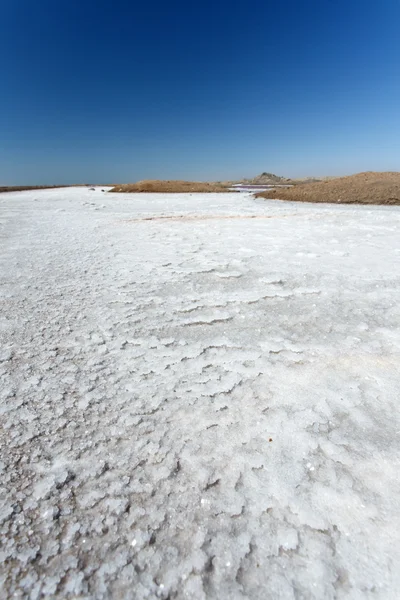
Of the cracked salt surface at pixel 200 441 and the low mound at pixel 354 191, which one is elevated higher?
the low mound at pixel 354 191

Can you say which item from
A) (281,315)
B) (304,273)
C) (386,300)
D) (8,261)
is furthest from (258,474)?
(8,261)

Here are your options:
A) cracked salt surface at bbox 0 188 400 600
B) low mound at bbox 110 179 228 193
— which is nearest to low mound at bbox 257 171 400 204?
low mound at bbox 110 179 228 193

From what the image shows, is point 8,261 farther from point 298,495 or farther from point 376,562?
point 376,562

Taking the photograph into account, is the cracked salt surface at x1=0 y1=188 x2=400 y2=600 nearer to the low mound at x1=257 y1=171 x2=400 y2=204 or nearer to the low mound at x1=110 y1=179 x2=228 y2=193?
the low mound at x1=257 y1=171 x2=400 y2=204

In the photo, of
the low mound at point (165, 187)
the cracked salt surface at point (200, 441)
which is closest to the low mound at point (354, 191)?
the low mound at point (165, 187)

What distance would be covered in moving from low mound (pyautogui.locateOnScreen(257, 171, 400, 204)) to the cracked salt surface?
620cm

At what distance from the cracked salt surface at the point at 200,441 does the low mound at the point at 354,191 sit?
6201mm

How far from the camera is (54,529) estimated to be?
69cm

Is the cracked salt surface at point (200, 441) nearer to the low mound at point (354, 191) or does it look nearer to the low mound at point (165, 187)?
the low mound at point (354, 191)

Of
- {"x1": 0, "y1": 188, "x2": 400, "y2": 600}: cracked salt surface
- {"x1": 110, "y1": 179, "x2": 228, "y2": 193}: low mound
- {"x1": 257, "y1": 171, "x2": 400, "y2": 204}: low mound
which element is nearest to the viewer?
{"x1": 0, "y1": 188, "x2": 400, "y2": 600}: cracked salt surface

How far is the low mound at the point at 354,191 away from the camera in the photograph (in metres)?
7.24

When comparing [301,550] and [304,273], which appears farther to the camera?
[304,273]

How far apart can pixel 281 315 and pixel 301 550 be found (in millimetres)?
1080

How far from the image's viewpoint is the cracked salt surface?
0.63 meters
